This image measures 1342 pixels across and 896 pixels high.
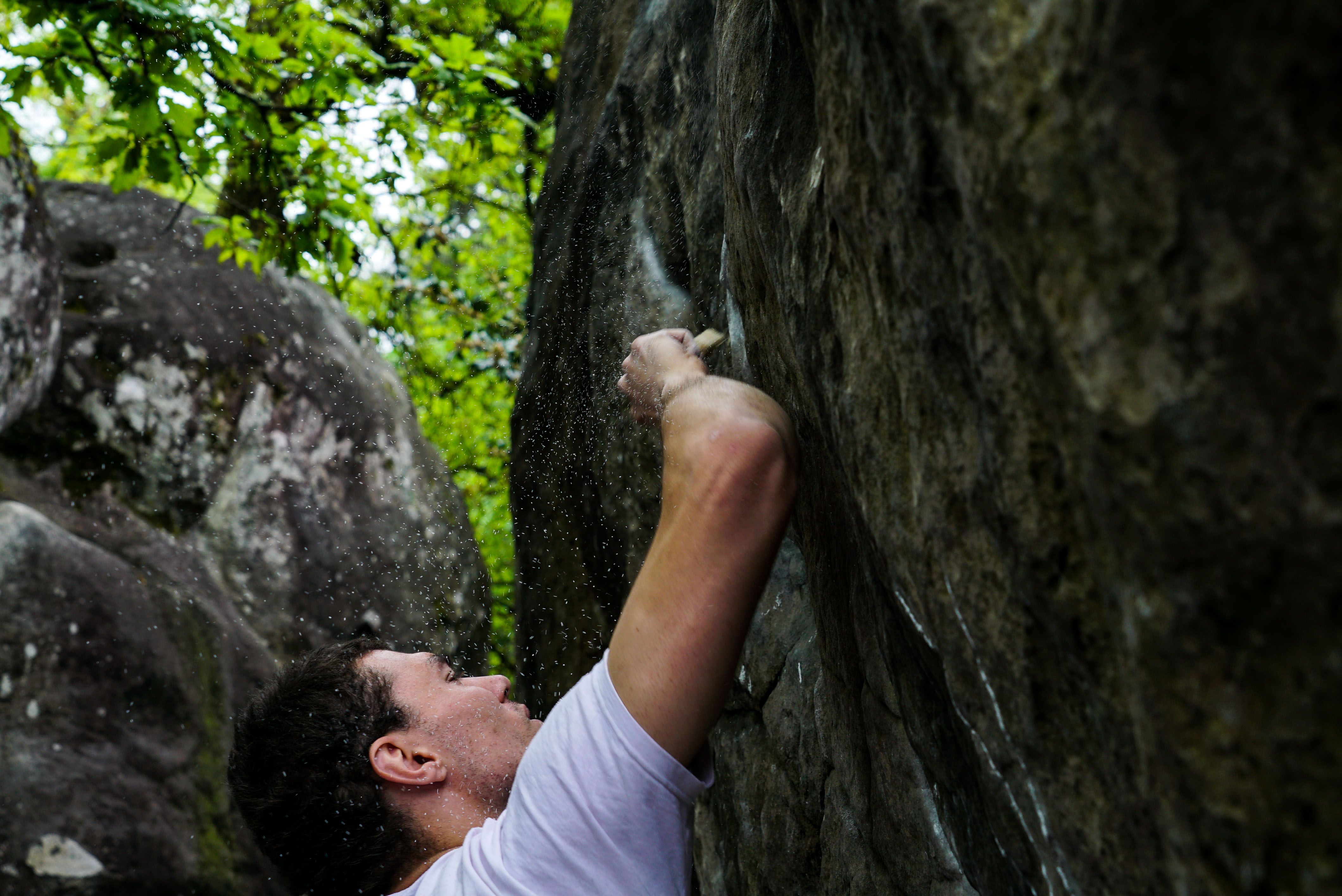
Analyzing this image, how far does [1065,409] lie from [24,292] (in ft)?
21.7

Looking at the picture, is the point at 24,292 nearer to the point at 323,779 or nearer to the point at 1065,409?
the point at 323,779

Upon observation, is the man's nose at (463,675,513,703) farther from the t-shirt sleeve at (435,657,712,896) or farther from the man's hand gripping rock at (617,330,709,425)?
the man's hand gripping rock at (617,330,709,425)

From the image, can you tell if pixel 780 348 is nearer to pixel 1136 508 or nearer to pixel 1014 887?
pixel 1014 887

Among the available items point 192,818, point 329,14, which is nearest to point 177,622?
point 192,818

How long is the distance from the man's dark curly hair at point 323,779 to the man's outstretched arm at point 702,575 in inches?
43.2

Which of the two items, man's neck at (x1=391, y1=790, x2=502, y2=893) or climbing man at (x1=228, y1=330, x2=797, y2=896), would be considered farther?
man's neck at (x1=391, y1=790, x2=502, y2=893)

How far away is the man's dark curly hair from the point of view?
95.0 inches

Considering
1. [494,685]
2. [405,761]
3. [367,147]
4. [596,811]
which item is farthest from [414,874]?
[367,147]

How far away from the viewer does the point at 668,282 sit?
14.6 ft

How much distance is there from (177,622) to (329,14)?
4463mm

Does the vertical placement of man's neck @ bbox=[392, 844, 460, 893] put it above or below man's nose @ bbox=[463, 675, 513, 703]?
below

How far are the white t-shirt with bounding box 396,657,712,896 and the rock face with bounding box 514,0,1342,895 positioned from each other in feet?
1.78

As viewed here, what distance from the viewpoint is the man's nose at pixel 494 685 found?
8.63ft

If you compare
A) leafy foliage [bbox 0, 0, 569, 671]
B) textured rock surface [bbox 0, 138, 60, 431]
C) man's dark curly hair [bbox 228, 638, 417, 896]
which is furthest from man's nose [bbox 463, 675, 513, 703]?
textured rock surface [bbox 0, 138, 60, 431]
